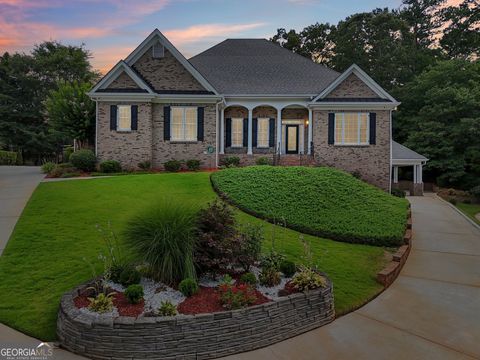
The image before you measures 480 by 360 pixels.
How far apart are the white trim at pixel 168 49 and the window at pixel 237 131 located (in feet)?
9.95

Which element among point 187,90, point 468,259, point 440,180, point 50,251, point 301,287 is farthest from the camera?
point 440,180

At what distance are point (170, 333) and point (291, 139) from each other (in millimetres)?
17810

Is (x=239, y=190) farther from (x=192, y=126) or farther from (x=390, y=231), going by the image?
(x=192, y=126)

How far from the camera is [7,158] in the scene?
31.4 meters

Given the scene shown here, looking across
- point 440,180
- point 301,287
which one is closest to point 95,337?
point 301,287

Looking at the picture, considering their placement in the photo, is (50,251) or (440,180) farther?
(440,180)

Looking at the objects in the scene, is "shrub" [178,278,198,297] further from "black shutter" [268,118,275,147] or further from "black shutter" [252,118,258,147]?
"black shutter" [268,118,275,147]

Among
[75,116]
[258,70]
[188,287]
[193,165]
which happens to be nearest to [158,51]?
[75,116]

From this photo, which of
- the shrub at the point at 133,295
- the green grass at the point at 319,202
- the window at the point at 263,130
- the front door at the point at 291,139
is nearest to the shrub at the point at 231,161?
the window at the point at 263,130

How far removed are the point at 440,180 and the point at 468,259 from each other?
72.6 ft

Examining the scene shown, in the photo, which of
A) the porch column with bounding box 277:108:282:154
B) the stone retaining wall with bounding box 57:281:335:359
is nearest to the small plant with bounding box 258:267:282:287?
the stone retaining wall with bounding box 57:281:335:359

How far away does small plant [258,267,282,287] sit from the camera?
529cm

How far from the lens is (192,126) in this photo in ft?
59.3

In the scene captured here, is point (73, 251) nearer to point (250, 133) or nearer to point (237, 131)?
point (250, 133)
